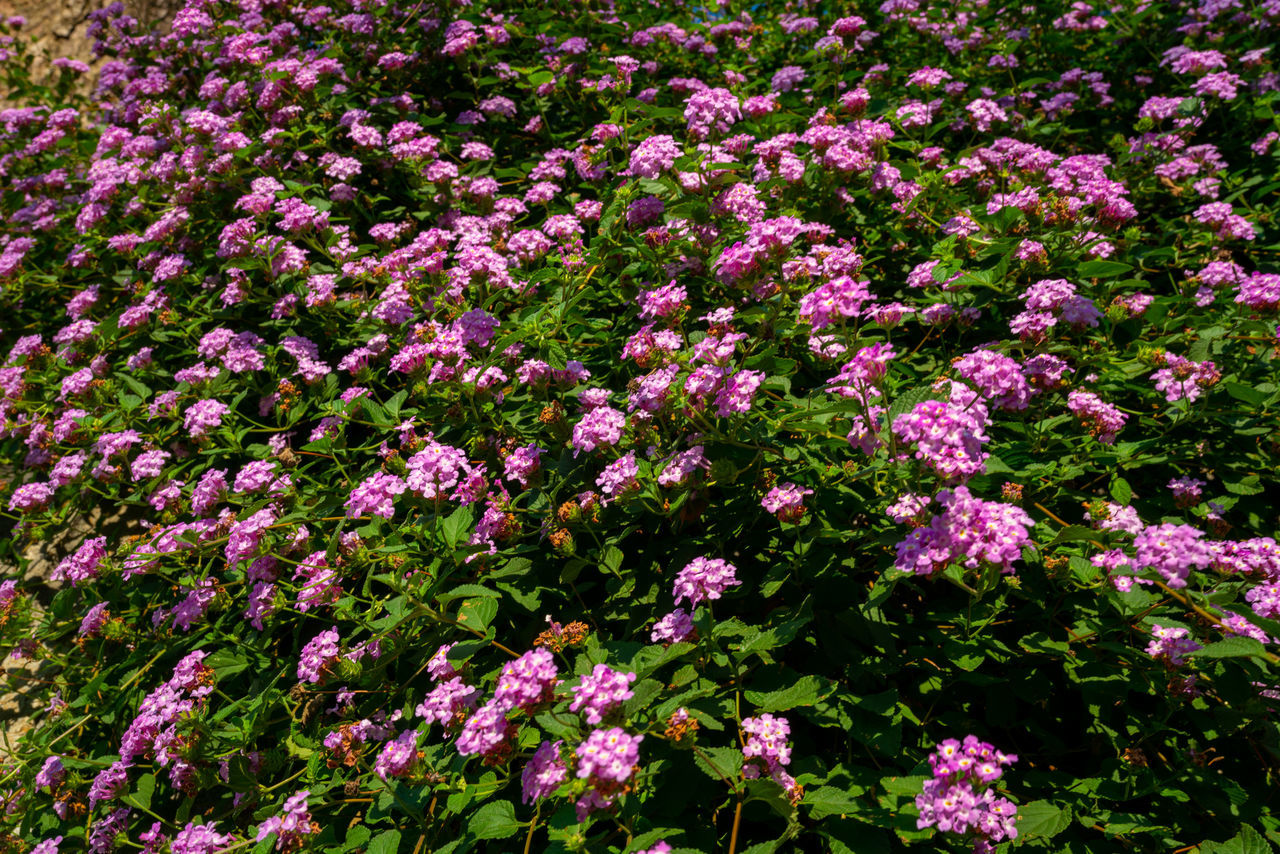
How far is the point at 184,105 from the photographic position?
620cm

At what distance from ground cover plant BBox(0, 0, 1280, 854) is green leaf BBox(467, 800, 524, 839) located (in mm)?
16

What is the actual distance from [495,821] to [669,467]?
1.18 m

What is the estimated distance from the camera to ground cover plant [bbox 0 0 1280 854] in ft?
7.30

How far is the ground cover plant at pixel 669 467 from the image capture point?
2.23 m

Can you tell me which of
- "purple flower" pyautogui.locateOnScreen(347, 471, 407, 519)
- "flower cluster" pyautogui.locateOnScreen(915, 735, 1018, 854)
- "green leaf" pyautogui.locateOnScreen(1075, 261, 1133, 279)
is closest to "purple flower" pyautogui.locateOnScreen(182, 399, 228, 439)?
"purple flower" pyautogui.locateOnScreen(347, 471, 407, 519)

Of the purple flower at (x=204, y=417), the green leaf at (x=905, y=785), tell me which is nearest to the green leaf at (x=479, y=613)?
the green leaf at (x=905, y=785)

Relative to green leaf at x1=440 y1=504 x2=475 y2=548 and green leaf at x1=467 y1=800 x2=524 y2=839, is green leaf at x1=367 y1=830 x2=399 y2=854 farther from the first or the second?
green leaf at x1=440 y1=504 x2=475 y2=548

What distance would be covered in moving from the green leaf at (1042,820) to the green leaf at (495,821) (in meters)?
1.41

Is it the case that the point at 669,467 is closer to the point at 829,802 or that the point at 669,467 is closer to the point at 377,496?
the point at 829,802

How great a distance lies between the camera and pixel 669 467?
252cm

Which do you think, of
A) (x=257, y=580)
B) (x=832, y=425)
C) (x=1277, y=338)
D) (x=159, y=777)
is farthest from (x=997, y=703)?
(x=159, y=777)

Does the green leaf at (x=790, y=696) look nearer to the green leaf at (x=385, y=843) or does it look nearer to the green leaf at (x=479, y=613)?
the green leaf at (x=479, y=613)

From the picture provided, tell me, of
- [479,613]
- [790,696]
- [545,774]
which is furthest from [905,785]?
[479,613]

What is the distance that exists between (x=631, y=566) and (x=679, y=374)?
0.81 metres
